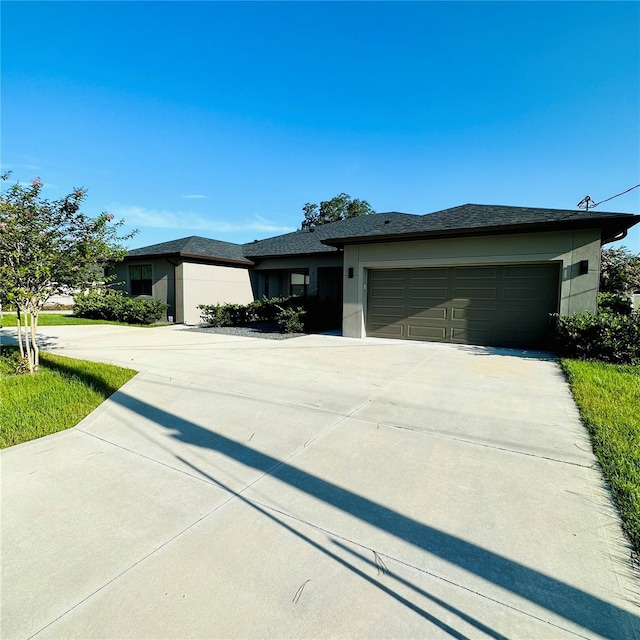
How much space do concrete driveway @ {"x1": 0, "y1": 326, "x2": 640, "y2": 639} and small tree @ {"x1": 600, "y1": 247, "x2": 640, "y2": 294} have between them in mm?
14718

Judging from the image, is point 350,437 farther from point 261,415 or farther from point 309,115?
point 309,115

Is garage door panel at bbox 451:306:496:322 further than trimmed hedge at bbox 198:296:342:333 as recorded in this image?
No

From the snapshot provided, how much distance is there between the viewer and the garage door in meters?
9.05

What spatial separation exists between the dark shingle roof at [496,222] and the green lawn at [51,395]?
7.55 metres

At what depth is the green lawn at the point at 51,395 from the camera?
Answer: 4.00 meters

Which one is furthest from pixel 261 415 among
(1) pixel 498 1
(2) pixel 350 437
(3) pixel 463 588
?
(1) pixel 498 1

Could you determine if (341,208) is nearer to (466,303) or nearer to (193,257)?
(193,257)

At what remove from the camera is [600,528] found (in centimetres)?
226

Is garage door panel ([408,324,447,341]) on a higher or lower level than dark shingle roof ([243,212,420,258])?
lower

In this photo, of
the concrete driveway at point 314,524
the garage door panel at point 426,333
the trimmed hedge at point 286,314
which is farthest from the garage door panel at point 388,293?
the concrete driveway at point 314,524

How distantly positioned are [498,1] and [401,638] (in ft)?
36.1

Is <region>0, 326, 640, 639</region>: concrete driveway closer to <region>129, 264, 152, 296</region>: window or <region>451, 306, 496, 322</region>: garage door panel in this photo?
<region>451, 306, 496, 322</region>: garage door panel

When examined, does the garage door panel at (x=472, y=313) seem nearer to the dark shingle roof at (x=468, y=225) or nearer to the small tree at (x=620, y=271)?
the dark shingle roof at (x=468, y=225)

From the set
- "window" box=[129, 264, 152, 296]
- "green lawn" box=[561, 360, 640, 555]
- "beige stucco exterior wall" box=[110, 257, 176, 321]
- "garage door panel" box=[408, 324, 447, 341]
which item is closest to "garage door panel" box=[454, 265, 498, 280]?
"garage door panel" box=[408, 324, 447, 341]
